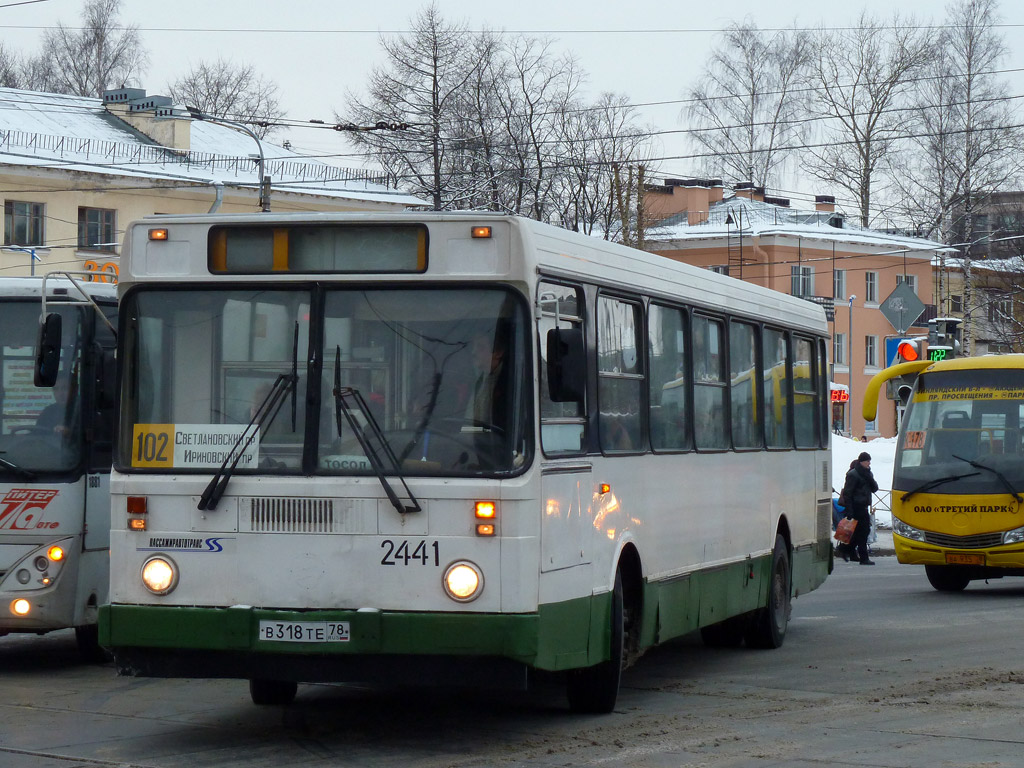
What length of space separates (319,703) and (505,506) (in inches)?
107

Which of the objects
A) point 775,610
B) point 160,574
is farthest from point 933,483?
point 160,574

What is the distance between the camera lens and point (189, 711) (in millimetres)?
9938

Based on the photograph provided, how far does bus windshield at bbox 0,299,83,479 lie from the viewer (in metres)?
11.4

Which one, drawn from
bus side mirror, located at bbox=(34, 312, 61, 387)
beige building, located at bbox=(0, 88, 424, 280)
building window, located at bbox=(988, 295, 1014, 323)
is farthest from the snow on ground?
bus side mirror, located at bbox=(34, 312, 61, 387)

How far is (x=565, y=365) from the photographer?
8.25 metres

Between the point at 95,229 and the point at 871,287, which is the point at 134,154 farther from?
the point at 871,287

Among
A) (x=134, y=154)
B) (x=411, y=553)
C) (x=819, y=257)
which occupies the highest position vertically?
(x=134, y=154)

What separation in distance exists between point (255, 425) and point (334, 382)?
45 centimetres

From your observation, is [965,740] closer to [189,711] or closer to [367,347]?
[367,347]

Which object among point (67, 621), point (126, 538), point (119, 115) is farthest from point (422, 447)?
point (119, 115)

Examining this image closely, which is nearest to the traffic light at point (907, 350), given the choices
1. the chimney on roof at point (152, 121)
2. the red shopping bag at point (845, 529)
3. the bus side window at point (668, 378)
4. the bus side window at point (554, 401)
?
the red shopping bag at point (845, 529)

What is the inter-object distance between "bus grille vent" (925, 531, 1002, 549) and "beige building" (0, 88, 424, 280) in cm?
2841

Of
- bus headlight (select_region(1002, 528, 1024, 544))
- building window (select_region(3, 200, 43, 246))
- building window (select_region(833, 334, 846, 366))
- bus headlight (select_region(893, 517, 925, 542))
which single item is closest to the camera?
bus headlight (select_region(1002, 528, 1024, 544))

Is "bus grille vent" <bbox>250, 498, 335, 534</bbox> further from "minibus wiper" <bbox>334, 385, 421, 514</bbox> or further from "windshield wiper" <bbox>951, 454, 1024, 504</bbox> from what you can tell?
"windshield wiper" <bbox>951, 454, 1024, 504</bbox>
